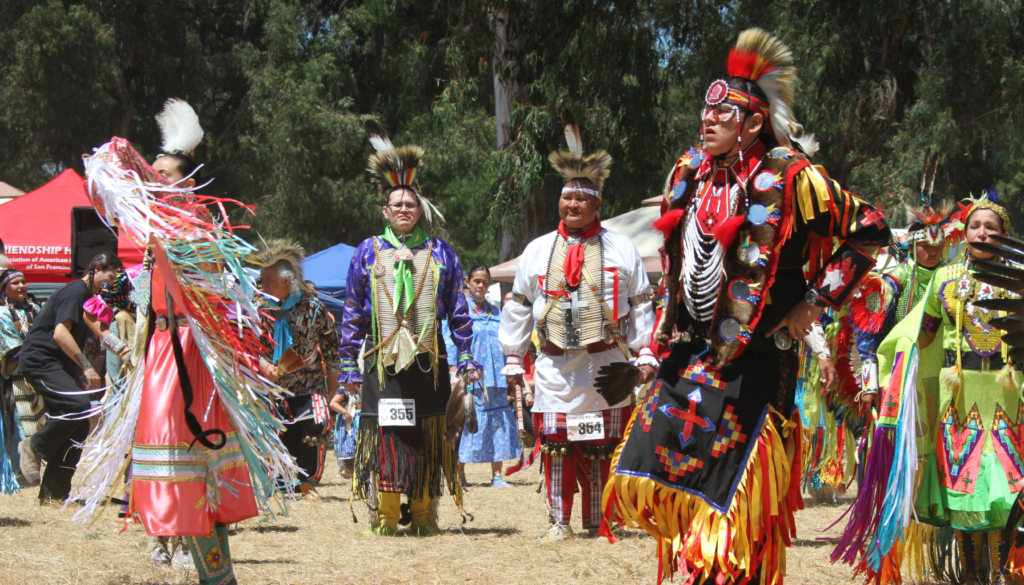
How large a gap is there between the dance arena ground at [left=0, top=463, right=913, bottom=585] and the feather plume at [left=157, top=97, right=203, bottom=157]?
182 cm

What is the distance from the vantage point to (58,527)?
5.95 meters

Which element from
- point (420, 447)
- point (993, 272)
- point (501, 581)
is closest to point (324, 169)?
point (420, 447)

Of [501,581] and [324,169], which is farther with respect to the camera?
[324,169]

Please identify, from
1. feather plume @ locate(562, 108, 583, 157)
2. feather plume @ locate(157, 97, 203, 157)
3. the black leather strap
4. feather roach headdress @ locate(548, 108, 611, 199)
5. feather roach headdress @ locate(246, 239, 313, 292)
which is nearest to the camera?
the black leather strap

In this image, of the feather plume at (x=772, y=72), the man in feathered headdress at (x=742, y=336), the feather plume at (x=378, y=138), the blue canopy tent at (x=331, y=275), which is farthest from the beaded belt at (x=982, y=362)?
the blue canopy tent at (x=331, y=275)

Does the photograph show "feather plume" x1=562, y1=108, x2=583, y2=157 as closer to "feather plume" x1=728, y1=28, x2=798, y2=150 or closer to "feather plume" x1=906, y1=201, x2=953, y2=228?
"feather plume" x1=906, y1=201, x2=953, y2=228

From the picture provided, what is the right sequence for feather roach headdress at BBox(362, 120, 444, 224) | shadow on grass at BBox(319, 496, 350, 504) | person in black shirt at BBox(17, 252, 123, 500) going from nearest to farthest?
feather roach headdress at BBox(362, 120, 444, 224), person in black shirt at BBox(17, 252, 123, 500), shadow on grass at BBox(319, 496, 350, 504)

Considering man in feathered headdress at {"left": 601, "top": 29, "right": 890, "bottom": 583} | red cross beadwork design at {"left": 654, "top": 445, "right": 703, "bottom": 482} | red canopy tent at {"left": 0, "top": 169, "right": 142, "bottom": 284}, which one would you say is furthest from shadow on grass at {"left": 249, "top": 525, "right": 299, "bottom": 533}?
red canopy tent at {"left": 0, "top": 169, "right": 142, "bottom": 284}

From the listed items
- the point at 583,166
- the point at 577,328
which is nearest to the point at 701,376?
the point at 577,328

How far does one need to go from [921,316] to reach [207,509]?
2989mm

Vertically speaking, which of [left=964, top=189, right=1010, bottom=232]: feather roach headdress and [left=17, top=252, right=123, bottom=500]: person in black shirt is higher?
[left=964, top=189, right=1010, bottom=232]: feather roach headdress

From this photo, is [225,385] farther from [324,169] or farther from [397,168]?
[324,169]

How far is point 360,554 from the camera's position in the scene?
16.4 feet

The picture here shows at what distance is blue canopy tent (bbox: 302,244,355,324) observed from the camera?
41.8 ft
